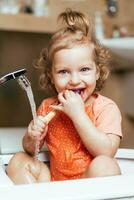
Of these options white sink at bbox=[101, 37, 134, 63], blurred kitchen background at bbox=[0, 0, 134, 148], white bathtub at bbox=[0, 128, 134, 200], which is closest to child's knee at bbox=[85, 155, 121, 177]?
white bathtub at bbox=[0, 128, 134, 200]

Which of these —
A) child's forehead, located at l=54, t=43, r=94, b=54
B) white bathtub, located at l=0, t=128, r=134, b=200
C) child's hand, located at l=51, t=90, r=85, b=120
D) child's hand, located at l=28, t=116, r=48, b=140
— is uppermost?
child's forehead, located at l=54, t=43, r=94, b=54

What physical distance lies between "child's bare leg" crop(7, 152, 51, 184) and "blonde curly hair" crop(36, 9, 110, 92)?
0.66 feet

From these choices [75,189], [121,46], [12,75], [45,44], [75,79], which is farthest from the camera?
[45,44]

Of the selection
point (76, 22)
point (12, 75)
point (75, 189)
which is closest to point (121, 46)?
point (76, 22)

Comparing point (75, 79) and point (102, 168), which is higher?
point (75, 79)

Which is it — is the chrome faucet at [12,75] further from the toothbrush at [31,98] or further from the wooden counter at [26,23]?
the wooden counter at [26,23]

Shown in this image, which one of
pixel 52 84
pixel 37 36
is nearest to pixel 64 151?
pixel 52 84

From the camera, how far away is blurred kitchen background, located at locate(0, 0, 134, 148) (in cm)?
175

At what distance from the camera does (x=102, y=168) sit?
76 centimetres

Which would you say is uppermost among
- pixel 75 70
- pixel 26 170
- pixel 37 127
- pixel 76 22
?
Result: pixel 76 22

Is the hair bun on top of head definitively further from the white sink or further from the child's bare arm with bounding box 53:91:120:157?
the white sink

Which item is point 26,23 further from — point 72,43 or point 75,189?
point 75,189

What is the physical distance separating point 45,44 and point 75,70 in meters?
1.03

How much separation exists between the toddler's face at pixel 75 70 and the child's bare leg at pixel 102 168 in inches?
6.8
